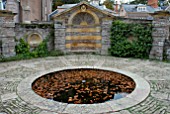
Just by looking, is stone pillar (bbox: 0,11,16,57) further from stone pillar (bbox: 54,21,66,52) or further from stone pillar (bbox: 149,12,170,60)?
stone pillar (bbox: 149,12,170,60)

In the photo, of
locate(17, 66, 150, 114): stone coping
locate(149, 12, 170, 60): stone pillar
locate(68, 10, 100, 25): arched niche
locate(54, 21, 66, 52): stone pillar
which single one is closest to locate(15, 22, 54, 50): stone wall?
locate(54, 21, 66, 52): stone pillar

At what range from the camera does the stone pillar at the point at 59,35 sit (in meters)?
8.95

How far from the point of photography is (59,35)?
356 inches

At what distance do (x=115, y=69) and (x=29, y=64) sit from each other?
11.9 ft

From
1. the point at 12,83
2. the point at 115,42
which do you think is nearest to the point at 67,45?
the point at 115,42

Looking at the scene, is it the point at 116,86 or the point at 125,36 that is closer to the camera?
the point at 116,86

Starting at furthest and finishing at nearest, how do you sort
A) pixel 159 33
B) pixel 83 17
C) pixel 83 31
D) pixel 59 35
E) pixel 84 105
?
pixel 83 31
pixel 83 17
pixel 59 35
pixel 159 33
pixel 84 105

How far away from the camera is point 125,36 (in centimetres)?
888

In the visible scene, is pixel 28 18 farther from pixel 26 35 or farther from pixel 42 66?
pixel 42 66

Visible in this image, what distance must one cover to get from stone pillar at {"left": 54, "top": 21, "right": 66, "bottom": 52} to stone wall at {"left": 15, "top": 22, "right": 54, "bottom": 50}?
0.29 meters

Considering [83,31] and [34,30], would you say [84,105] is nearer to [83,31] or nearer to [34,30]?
[34,30]

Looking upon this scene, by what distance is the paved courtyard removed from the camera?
11.4 feet

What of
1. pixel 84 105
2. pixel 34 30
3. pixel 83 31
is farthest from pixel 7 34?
pixel 84 105

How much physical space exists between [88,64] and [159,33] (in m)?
3.71
